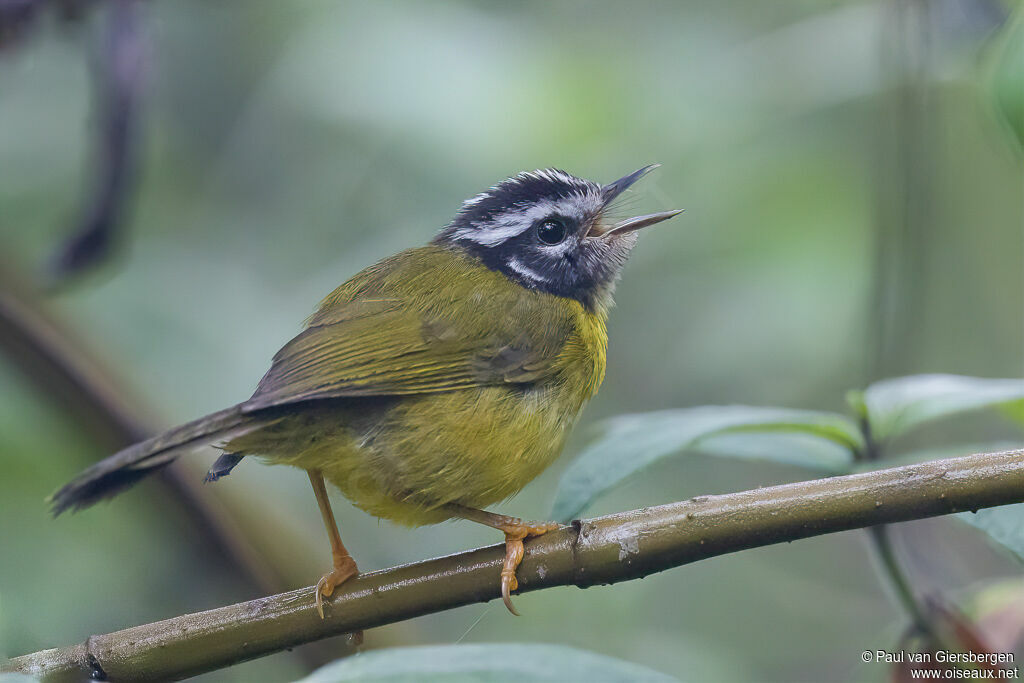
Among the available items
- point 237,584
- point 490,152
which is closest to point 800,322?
point 490,152

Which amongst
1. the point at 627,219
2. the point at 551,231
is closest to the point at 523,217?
the point at 551,231

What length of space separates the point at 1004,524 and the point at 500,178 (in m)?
2.33

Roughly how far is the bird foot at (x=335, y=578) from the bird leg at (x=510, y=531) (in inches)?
11.8

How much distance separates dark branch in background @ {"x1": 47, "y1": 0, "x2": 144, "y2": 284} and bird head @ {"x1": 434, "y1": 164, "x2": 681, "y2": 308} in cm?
100


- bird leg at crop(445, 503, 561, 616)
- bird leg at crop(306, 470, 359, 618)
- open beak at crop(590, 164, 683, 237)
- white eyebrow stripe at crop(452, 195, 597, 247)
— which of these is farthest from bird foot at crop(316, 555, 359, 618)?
open beak at crop(590, 164, 683, 237)

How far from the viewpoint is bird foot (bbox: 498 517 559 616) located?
6.59 ft

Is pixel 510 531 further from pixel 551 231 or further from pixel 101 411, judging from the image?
pixel 101 411

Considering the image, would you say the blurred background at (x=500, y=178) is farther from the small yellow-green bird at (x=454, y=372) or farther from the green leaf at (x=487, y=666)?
the green leaf at (x=487, y=666)

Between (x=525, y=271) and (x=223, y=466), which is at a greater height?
(x=525, y=271)

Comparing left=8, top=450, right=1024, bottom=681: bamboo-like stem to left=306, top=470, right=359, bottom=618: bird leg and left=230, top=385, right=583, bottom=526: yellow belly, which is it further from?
left=230, top=385, right=583, bottom=526: yellow belly

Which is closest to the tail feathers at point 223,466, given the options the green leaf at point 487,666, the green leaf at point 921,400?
the green leaf at point 487,666

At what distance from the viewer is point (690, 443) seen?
2.17m

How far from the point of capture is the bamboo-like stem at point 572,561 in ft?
5.57

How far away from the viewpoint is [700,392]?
473 centimetres
